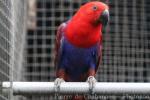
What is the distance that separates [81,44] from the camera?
2248 millimetres

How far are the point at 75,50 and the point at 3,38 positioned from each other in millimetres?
386

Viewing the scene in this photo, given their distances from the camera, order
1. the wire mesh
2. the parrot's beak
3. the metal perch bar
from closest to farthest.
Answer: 1. the metal perch bar
2. the parrot's beak
3. the wire mesh

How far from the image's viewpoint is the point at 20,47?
3.21 meters

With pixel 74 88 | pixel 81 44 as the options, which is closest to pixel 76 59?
pixel 81 44

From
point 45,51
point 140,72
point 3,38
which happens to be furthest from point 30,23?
point 3,38

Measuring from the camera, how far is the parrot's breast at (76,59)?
2.29 metres

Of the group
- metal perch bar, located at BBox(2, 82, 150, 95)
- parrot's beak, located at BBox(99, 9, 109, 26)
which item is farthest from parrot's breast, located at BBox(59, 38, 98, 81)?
metal perch bar, located at BBox(2, 82, 150, 95)

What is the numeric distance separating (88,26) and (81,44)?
0.29ft

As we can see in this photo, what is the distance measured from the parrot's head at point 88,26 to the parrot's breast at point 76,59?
4 cm

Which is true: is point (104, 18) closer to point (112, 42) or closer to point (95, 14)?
point (95, 14)

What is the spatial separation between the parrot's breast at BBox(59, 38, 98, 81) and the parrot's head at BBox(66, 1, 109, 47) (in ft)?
0.12

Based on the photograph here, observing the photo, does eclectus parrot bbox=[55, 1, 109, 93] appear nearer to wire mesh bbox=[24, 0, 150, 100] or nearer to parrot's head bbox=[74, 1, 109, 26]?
parrot's head bbox=[74, 1, 109, 26]

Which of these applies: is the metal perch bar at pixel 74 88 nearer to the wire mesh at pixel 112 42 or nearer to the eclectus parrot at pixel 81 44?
the eclectus parrot at pixel 81 44

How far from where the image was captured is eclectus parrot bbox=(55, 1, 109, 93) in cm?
224
